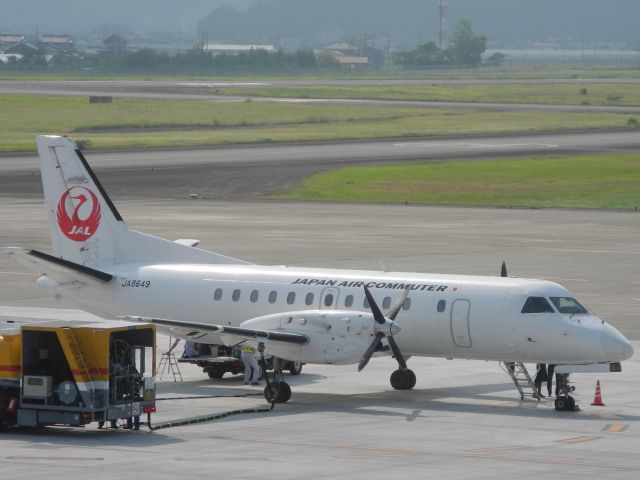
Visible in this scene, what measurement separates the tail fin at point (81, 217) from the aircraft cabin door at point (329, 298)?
13.5 feet

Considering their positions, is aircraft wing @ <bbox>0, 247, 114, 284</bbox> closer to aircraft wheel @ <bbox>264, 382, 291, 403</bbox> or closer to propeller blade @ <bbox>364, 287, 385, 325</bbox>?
aircraft wheel @ <bbox>264, 382, 291, 403</bbox>

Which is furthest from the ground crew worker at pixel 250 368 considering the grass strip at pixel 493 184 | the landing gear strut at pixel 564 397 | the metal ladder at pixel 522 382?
the grass strip at pixel 493 184

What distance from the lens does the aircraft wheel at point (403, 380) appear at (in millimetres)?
32522

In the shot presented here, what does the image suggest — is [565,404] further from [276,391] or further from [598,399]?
[276,391]

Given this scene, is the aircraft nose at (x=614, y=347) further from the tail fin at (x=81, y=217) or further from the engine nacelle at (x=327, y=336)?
the tail fin at (x=81, y=217)

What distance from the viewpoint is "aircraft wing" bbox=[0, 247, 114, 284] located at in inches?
1273

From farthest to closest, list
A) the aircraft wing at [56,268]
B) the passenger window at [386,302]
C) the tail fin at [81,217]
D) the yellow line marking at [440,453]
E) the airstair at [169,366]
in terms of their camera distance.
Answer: the tail fin at [81,217]
the airstair at [169,366]
the aircraft wing at [56,268]
the passenger window at [386,302]
the yellow line marking at [440,453]

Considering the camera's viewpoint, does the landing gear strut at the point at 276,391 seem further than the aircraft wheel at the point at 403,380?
No

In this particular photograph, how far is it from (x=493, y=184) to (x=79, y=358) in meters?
64.5

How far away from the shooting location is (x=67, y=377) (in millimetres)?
26562

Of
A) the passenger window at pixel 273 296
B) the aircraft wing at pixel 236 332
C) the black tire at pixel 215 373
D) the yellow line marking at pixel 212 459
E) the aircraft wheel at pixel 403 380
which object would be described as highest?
the passenger window at pixel 273 296

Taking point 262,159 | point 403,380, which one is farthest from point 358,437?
point 262,159

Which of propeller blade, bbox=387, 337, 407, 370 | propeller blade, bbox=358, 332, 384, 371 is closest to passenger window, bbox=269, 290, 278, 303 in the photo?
propeller blade, bbox=387, 337, 407, 370

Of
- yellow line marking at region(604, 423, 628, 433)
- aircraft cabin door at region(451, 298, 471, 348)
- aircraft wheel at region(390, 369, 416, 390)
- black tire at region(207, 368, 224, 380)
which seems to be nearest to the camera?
yellow line marking at region(604, 423, 628, 433)
